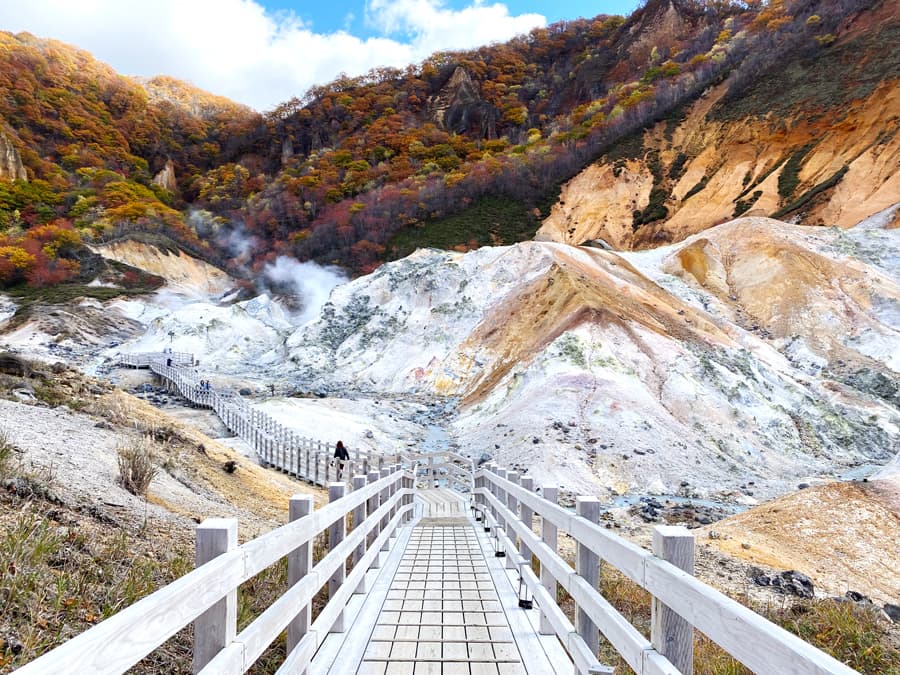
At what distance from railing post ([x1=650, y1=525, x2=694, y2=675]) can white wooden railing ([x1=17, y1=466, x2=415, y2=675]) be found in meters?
1.68

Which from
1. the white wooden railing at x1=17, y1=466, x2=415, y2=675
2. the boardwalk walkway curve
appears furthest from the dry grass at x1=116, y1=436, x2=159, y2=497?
the white wooden railing at x1=17, y1=466, x2=415, y2=675

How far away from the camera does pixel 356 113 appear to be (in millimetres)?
119812

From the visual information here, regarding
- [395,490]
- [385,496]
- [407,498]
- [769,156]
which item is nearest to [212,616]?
[385,496]

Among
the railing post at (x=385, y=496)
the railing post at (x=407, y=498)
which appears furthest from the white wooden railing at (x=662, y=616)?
the railing post at (x=407, y=498)

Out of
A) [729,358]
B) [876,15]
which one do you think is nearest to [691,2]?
[876,15]

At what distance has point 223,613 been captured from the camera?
2.23 metres

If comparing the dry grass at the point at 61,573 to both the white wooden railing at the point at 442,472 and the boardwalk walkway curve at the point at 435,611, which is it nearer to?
the boardwalk walkway curve at the point at 435,611

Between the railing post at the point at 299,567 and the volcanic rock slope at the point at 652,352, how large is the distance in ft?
45.5

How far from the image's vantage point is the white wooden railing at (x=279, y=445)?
14961mm

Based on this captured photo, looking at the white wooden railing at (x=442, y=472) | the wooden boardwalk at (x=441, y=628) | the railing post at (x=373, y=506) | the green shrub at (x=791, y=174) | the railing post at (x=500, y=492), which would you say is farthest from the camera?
the green shrub at (x=791, y=174)

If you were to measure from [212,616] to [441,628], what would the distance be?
314 centimetres

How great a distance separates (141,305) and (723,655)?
65139 mm

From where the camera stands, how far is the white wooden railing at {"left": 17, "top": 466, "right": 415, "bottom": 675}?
140cm

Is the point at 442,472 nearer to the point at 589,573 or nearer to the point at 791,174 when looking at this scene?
the point at 589,573
